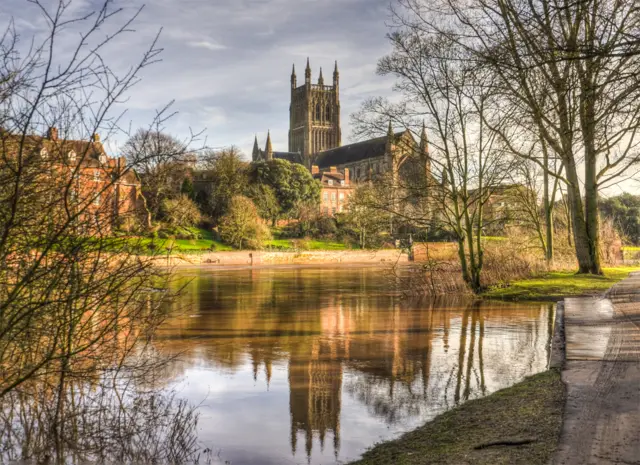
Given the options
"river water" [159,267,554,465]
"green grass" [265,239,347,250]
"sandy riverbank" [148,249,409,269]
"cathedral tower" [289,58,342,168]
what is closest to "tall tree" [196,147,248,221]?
"green grass" [265,239,347,250]

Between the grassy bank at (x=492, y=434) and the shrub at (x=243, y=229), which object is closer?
the grassy bank at (x=492, y=434)

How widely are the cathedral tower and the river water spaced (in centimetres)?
12370

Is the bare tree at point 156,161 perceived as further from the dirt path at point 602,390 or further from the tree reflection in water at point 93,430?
the dirt path at point 602,390

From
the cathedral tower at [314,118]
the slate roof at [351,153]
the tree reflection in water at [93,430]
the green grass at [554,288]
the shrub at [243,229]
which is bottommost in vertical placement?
the tree reflection in water at [93,430]

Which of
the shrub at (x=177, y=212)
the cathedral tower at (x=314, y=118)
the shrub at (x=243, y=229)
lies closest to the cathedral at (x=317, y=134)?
the cathedral tower at (x=314, y=118)

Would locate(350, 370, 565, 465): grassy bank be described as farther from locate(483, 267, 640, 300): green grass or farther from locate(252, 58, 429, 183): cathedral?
locate(252, 58, 429, 183): cathedral

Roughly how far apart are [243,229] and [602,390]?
52.9 meters

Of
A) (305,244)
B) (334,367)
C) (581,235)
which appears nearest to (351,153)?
(305,244)

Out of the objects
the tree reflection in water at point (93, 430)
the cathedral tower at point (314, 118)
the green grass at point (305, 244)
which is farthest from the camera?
the cathedral tower at point (314, 118)

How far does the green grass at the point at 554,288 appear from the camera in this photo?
19953 mm

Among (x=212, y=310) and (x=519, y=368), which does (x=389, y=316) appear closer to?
(x=212, y=310)

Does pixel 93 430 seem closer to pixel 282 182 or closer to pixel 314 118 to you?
pixel 282 182

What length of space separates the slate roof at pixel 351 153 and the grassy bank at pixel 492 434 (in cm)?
10776

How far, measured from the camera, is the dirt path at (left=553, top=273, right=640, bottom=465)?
5277mm
